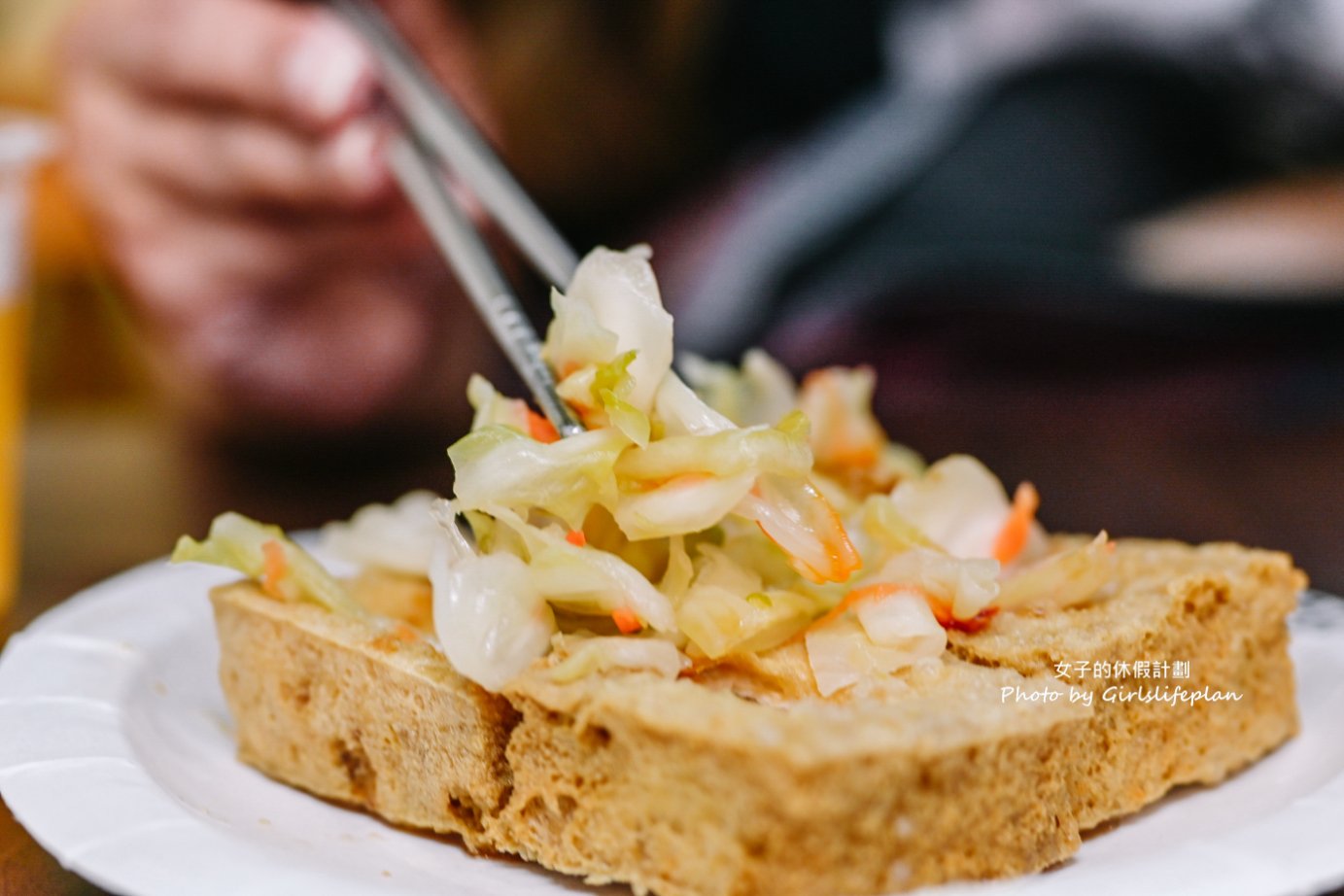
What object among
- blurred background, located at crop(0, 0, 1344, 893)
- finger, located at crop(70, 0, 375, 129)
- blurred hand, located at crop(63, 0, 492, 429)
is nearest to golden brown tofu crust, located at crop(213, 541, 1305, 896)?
finger, located at crop(70, 0, 375, 129)

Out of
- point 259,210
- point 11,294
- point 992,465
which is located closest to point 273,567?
point 11,294

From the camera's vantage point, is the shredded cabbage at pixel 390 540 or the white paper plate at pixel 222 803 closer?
the white paper plate at pixel 222 803

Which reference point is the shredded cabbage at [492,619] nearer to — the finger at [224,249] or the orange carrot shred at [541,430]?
the orange carrot shred at [541,430]

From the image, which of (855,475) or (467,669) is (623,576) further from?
(855,475)

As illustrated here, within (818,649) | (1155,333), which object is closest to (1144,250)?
(1155,333)

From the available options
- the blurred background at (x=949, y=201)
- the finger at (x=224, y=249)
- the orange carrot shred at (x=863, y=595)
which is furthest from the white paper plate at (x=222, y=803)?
the blurred background at (x=949, y=201)

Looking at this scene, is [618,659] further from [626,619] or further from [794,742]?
[794,742]
